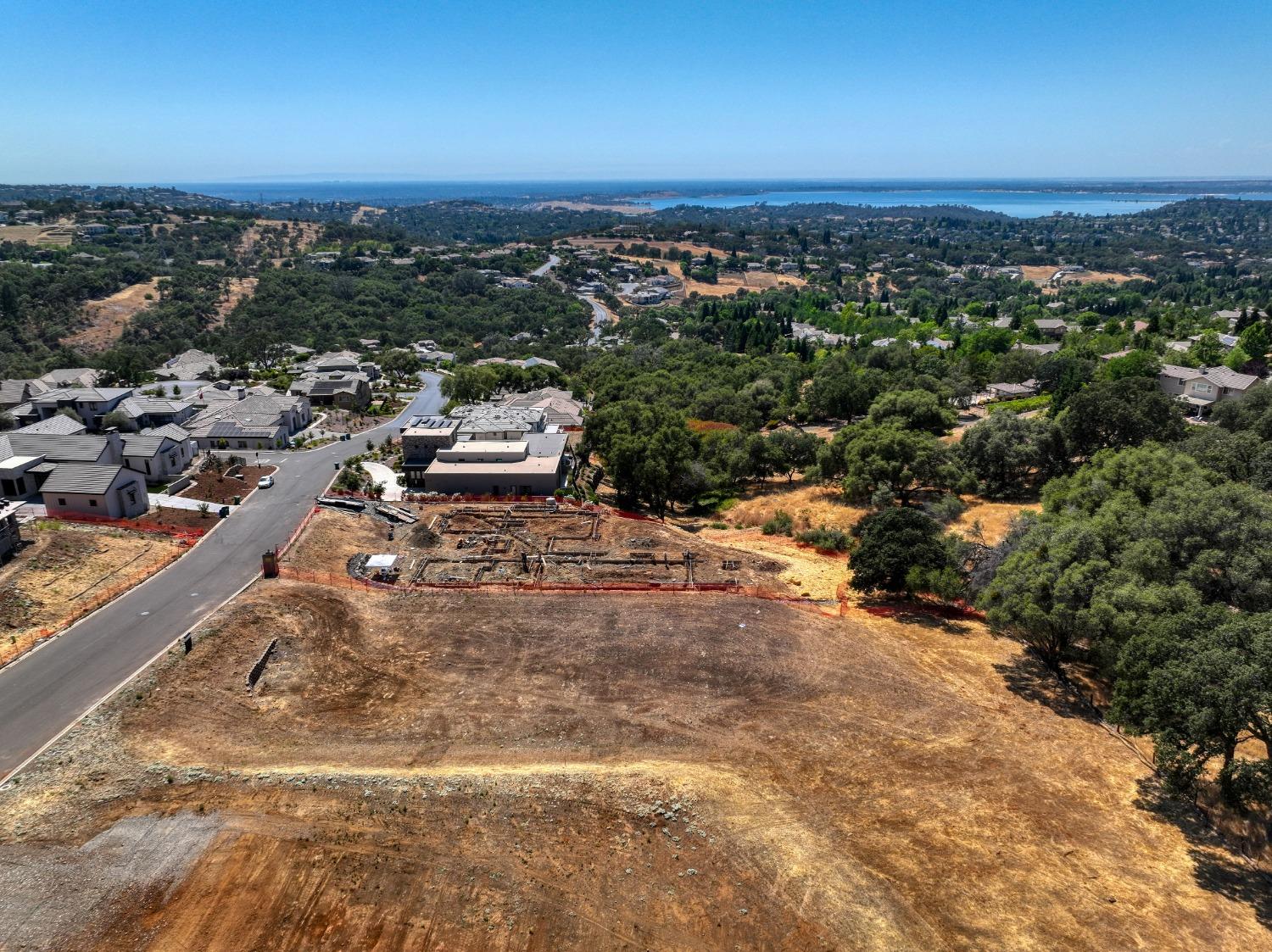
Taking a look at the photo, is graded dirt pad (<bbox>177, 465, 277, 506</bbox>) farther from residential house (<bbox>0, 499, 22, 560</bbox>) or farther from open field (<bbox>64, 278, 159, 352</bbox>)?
open field (<bbox>64, 278, 159, 352</bbox>)

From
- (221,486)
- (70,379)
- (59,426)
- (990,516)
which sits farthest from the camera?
(70,379)

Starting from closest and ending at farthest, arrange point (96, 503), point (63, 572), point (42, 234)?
point (63, 572), point (96, 503), point (42, 234)

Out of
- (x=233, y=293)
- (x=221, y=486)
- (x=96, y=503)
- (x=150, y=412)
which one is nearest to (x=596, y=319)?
(x=233, y=293)

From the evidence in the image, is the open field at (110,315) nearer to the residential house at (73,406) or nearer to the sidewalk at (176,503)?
the residential house at (73,406)

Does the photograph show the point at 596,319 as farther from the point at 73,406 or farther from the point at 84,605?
the point at 84,605

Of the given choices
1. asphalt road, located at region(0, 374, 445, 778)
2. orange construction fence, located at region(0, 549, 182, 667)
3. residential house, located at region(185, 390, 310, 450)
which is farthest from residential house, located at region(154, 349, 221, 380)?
orange construction fence, located at region(0, 549, 182, 667)

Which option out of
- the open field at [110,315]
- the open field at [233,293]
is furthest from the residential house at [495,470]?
the open field at [233,293]

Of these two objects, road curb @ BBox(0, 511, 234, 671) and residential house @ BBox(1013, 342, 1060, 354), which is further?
residential house @ BBox(1013, 342, 1060, 354)
